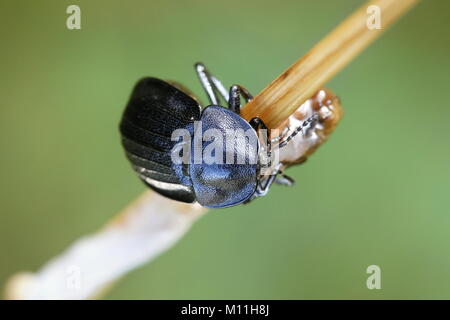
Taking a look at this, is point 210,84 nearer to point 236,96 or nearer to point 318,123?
point 236,96

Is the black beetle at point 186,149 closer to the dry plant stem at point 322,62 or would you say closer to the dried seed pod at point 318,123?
the dried seed pod at point 318,123

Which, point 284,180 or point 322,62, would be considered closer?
point 322,62

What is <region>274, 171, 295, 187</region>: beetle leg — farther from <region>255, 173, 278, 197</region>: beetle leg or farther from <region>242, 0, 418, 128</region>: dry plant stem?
<region>242, 0, 418, 128</region>: dry plant stem

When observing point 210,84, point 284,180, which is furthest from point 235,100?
point 284,180

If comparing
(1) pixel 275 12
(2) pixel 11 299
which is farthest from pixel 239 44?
(2) pixel 11 299

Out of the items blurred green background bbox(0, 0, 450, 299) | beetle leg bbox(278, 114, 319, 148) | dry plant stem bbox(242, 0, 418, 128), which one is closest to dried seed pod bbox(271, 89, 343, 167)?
beetle leg bbox(278, 114, 319, 148)

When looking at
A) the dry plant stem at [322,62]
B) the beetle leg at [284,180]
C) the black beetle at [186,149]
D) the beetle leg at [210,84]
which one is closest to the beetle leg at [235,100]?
the black beetle at [186,149]
